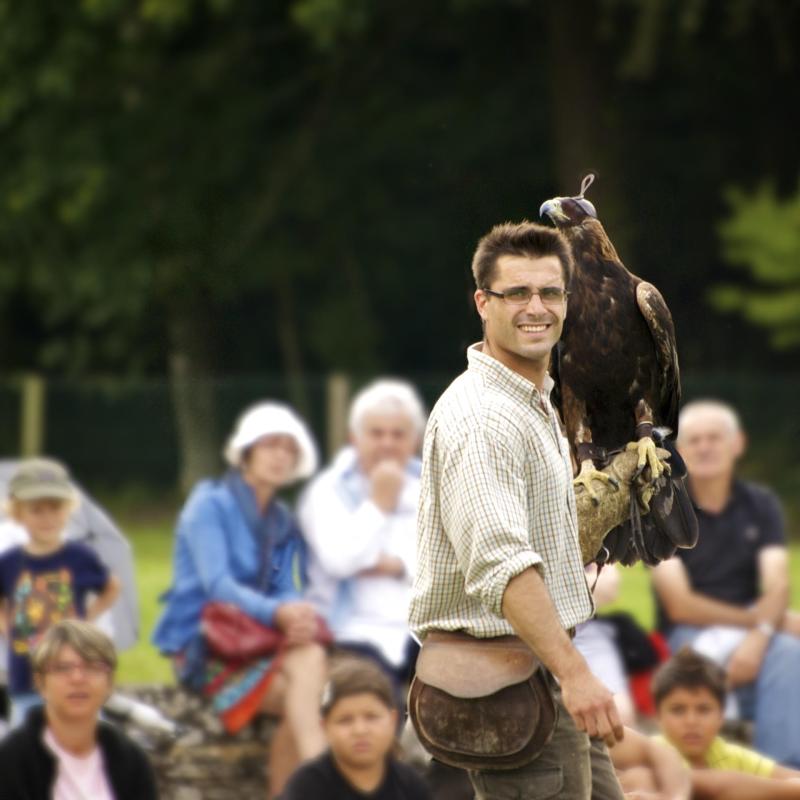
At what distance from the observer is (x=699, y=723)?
17.5ft

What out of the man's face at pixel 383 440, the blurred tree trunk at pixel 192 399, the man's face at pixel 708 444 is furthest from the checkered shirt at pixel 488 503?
the blurred tree trunk at pixel 192 399

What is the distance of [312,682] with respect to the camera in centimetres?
599

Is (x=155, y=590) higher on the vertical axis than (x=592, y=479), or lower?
higher

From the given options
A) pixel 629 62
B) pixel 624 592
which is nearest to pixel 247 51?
pixel 629 62

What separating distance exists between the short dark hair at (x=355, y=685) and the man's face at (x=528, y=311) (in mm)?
2150

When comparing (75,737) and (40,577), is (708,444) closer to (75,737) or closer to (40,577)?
(40,577)

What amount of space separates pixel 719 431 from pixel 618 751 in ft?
5.71

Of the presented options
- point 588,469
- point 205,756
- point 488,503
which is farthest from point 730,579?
point 488,503

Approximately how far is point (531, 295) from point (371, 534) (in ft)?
10.3

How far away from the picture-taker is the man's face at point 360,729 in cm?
504

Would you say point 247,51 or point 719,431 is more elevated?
point 247,51

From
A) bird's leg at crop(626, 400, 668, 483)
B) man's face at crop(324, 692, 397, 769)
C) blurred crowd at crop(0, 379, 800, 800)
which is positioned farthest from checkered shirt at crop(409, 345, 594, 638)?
blurred crowd at crop(0, 379, 800, 800)

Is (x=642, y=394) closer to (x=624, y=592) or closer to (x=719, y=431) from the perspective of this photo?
(x=719, y=431)

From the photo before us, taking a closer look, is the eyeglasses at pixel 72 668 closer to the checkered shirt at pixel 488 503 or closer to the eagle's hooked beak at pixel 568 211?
the checkered shirt at pixel 488 503
